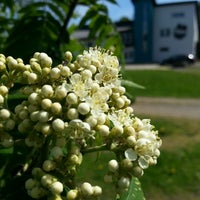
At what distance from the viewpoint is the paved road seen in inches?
647

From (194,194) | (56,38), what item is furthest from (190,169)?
(56,38)

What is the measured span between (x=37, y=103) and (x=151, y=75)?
24132 millimetres

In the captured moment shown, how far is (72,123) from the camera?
1375 millimetres

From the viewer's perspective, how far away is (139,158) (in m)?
1.47

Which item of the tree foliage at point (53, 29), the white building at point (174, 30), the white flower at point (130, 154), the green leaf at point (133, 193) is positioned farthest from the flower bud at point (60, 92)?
the white building at point (174, 30)

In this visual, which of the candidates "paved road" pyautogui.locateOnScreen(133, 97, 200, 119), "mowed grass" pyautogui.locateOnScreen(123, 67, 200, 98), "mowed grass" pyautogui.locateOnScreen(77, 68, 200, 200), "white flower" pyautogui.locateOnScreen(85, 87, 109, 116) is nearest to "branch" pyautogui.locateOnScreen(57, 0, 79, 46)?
"white flower" pyautogui.locateOnScreen(85, 87, 109, 116)

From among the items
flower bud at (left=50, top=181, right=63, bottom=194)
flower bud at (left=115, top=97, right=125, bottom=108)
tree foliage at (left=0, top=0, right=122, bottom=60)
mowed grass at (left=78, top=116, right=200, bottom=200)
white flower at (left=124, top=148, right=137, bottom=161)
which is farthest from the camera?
mowed grass at (left=78, top=116, right=200, bottom=200)

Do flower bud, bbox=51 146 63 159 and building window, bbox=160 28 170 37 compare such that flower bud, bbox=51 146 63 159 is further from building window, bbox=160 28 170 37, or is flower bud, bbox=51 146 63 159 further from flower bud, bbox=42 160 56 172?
building window, bbox=160 28 170 37

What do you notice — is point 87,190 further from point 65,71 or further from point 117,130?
point 65,71

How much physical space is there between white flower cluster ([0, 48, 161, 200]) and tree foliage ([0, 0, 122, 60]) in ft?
4.44

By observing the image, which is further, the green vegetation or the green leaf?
the green vegetation

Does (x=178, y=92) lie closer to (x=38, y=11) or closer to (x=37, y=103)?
(x=38, y=11)

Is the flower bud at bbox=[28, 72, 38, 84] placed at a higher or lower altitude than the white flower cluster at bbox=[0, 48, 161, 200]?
higher

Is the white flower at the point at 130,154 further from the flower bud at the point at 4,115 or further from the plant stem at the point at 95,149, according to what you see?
the flower bud at the point at 4,115
